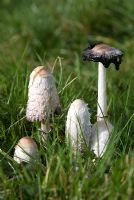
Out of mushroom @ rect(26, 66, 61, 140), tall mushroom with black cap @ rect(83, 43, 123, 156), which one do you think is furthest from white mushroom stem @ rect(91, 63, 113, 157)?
mushroom @ rect(26, 66, 61, 140)

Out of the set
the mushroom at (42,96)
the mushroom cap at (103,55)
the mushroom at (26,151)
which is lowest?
the mushroom at (26,151)

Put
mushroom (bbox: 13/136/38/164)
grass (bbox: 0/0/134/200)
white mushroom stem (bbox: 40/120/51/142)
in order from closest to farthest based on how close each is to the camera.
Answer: grass (bbox: 0/0/134/200)
mushroom (bbox: 13/136/38/164)
white mushroom stem (bbox: 40/120/51/142)

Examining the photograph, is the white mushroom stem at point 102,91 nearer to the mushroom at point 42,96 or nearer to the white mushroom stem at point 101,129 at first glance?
the white mushroom stem at point 101,129

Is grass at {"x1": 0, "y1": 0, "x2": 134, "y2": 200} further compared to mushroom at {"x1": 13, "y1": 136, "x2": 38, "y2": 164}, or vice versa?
mushroom at {"x1": 13, "y1": 136, "x2": 38, "y2": 164}

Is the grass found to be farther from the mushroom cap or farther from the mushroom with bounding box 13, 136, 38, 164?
the mushroom cap

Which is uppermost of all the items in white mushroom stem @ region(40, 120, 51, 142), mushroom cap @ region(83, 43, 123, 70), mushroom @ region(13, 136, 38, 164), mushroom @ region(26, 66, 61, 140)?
mushroom cap @ region(83, 43, 123, 70)

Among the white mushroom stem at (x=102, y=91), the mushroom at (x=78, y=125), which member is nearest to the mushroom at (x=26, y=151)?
the mushroom at (x=78, y=125)
